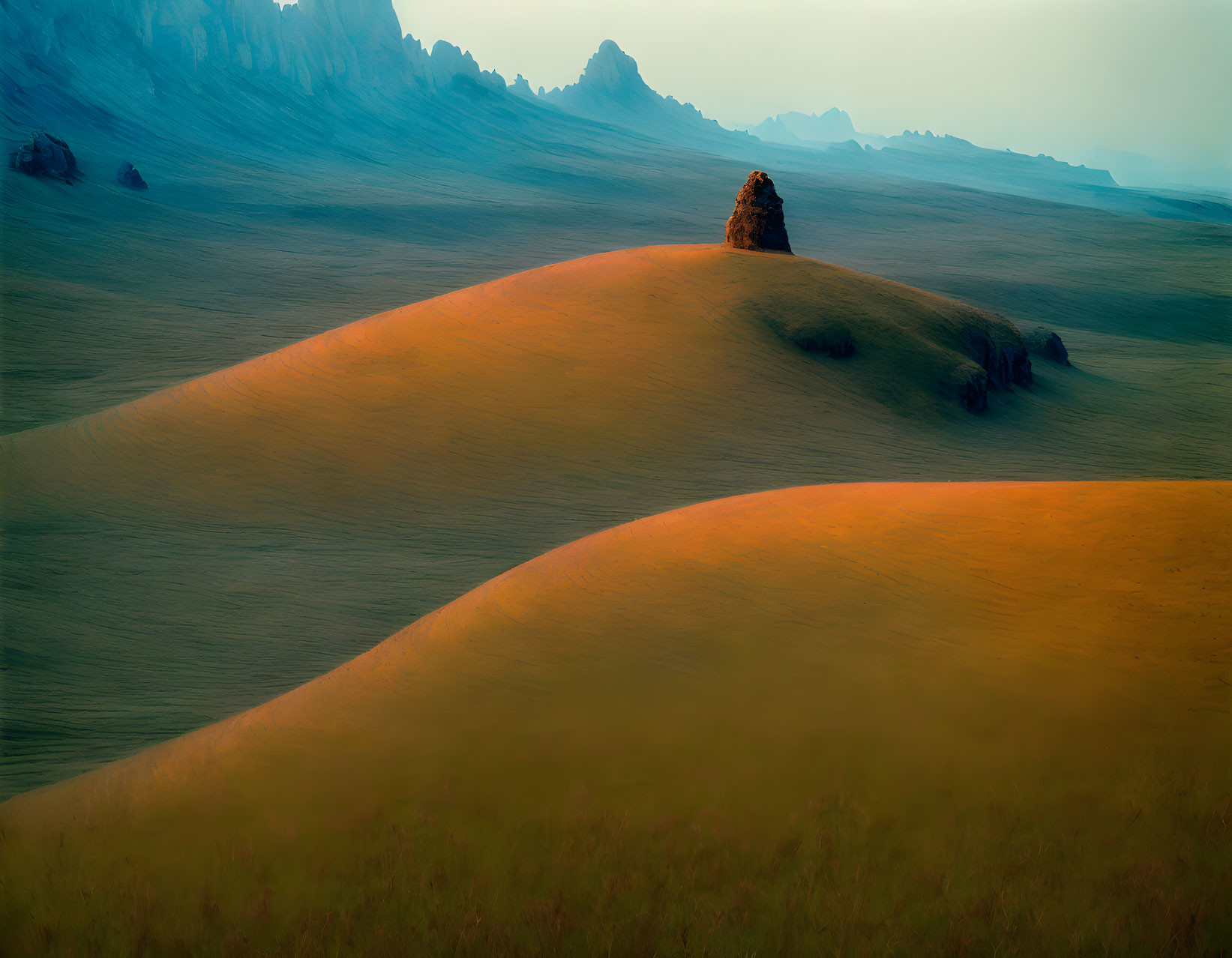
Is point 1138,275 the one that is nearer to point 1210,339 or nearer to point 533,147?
point 1210,339

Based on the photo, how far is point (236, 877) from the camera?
12.8 feet

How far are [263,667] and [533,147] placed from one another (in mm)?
88460

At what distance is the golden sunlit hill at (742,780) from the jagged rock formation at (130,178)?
55025 mm

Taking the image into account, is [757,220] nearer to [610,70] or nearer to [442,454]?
[442,454]

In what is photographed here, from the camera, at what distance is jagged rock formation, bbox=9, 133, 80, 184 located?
4475 cm

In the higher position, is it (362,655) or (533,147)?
(533,147)

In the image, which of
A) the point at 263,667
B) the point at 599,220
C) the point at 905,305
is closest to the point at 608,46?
the point at 599,220

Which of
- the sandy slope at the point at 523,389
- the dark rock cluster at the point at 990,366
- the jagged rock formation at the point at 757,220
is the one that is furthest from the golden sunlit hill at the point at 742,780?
the jagged rock formation at the point at 757,220

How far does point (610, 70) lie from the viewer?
5812 inches

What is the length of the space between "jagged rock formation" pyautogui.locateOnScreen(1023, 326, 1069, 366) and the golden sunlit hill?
721 inches

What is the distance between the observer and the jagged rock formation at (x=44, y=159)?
44750 mm

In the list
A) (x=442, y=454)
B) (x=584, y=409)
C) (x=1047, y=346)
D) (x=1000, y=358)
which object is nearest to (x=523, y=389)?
(x=584, y=409)

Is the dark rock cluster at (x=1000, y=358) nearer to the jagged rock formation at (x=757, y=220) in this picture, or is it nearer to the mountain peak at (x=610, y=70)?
the jagged rock formation at (x=757, y=220)

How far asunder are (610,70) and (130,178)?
381 feet
